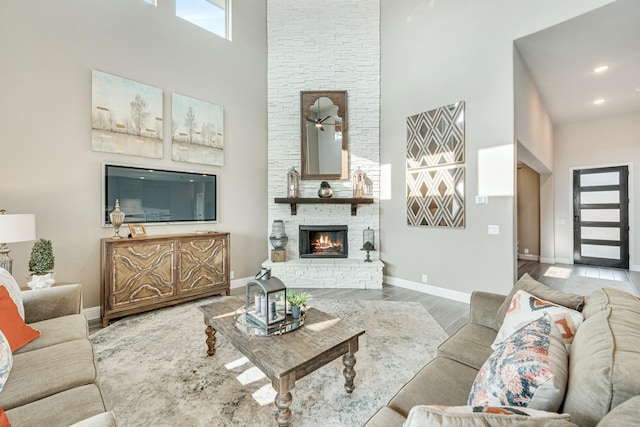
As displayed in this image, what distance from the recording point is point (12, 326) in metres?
1.72

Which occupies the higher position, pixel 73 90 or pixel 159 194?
pixel 73 90

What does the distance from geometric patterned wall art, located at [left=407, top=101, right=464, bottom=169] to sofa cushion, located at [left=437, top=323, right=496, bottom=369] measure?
9.12 ft

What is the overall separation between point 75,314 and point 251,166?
3.26 meters

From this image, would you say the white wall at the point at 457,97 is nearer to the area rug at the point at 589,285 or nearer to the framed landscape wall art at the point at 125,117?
the area rug at the point at 589,285

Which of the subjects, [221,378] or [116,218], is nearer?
[221,378]

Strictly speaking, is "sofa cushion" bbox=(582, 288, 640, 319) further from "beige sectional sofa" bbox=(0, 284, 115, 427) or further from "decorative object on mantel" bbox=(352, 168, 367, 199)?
"decorative object on mantel" bbox=(352, 168, 367, 199)

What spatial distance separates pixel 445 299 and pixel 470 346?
2.62 meters

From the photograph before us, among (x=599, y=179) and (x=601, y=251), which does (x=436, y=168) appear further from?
(x=601, y=251)

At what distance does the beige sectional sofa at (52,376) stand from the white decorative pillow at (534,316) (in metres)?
1.90

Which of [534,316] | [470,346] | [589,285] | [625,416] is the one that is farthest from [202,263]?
[589,285]

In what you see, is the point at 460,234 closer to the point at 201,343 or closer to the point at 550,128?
the point at 201,343

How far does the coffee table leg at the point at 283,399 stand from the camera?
4.90 feet

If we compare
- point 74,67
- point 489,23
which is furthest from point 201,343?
point 489,23

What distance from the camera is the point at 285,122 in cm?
517
